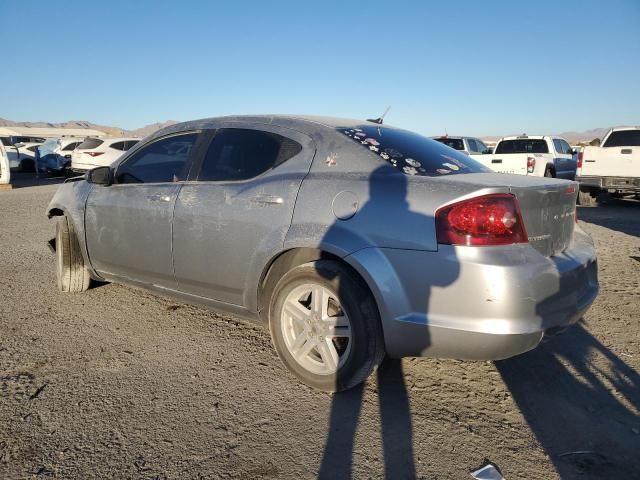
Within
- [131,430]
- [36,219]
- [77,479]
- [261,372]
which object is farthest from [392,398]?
[36,219]

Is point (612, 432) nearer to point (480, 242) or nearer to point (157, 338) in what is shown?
point (480, 242)

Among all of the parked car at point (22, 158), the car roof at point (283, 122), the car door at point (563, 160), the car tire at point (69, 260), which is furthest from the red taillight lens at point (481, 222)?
the parked car at point (22, 158)

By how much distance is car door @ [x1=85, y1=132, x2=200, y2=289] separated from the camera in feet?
12.0

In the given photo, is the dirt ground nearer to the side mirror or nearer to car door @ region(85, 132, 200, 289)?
car door @ region(85, 132, 200, 289)

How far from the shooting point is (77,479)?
214 centimetres

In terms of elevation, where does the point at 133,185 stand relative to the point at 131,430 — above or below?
above

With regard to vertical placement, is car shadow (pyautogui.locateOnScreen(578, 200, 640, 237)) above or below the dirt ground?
above


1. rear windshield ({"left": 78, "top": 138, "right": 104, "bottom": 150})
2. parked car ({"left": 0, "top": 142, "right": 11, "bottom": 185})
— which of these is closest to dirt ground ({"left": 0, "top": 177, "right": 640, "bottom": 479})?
parked car ({"left": 0, "top": 142, "right": 11, "bottom": 185})

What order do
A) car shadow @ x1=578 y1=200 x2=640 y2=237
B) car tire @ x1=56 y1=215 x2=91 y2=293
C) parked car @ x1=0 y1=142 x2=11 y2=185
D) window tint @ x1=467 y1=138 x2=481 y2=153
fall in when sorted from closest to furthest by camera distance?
car tire @ x1=56 y1=215 x2=91 y2=293 → car shadow @ x1=578 y1=200 x2=640 y2=237 → window tint @ x1=467 y1=138 x2=481 y2=153 → parked car @ x1=0 y1=142 x2=11 y2=185

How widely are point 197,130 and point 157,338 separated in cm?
166

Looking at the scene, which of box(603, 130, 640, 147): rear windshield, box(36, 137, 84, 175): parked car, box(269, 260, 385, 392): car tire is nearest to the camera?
box(269, 260, 385, 392): car tire

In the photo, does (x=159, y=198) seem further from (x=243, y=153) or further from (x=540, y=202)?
(x=540, y=202)

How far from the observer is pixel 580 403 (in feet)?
9.11

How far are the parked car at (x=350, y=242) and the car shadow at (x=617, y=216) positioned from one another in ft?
22.4
